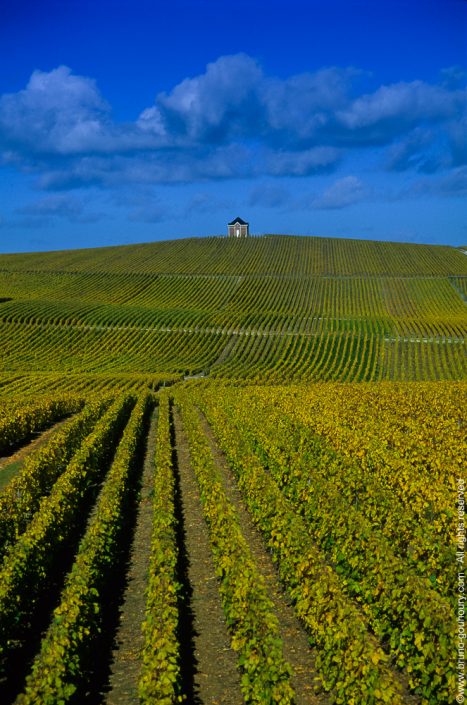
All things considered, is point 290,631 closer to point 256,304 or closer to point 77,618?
point 77,618

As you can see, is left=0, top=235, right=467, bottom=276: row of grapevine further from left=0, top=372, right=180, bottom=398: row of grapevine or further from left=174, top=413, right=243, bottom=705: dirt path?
left=174, top=413, right=243, bottom=705: dirt path

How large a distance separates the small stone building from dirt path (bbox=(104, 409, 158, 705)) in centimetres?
14261

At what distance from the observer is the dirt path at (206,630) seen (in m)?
11.0

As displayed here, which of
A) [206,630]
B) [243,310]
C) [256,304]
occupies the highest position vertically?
[256,304]

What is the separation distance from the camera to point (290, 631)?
42.4ft

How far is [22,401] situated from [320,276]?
276 ft

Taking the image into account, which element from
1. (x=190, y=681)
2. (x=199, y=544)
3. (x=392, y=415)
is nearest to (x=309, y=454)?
(x=199, y=544)

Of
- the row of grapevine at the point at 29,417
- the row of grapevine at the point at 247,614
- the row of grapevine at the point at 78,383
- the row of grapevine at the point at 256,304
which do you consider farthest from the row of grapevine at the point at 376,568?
the row of grapevine at the point at 256,304

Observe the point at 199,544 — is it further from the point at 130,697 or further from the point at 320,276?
the point at 320,276

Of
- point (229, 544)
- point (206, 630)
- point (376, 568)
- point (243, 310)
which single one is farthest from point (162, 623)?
point (243, 310)

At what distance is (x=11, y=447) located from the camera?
3167cm

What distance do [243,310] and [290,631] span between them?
82.9 meters

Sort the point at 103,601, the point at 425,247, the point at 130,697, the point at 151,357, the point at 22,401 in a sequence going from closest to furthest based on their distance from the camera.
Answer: the point at 130,697, the point at 103,601, the point at 22,401, the point at 151,357, the point at 425,247

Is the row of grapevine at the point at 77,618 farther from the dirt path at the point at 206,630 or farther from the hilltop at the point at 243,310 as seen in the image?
the hilltop at the point at 243,310
